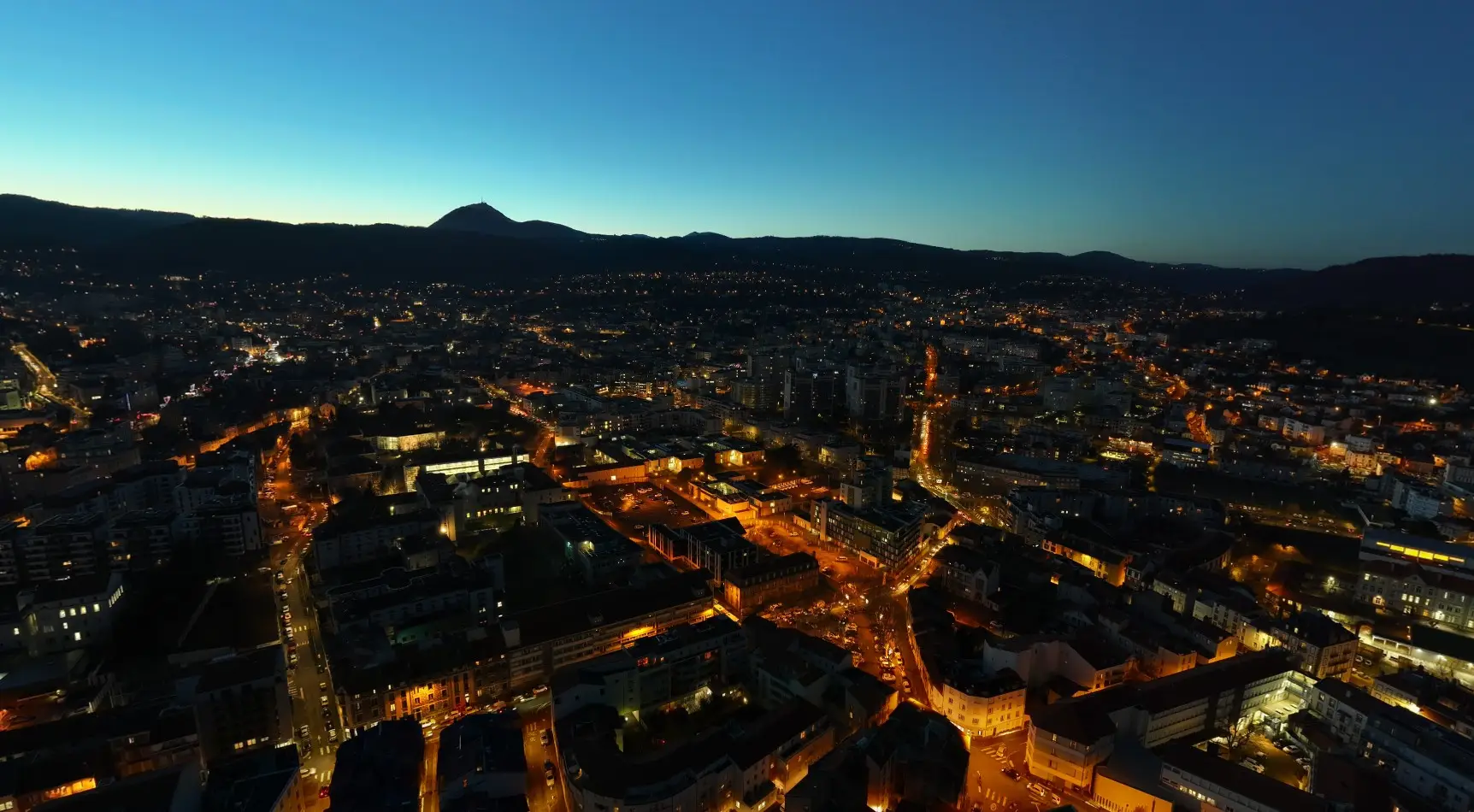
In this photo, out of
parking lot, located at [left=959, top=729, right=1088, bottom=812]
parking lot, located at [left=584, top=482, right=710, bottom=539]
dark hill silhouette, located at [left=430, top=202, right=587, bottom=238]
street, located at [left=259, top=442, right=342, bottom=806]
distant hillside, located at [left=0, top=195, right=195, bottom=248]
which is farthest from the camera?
dark hill silhouette, located at [left=430, top=202, right=587, bottom=238]

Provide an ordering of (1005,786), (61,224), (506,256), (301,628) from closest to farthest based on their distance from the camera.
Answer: (1005,786), (301,628), (61,224), (506,256)

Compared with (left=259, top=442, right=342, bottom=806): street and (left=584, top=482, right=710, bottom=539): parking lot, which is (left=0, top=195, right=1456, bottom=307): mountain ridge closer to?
(left=259, top=442, right=342, bottom=806): street

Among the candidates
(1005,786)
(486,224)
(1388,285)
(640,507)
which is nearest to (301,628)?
(640,507)

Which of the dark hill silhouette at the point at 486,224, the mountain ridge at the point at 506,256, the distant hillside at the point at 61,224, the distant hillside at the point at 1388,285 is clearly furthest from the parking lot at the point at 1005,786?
the dark hill silhouette at the point at 486,224

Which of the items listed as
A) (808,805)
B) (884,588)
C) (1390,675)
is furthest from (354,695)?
(1390,675)

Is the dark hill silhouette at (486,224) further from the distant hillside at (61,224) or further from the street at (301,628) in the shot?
the street at (301,628)

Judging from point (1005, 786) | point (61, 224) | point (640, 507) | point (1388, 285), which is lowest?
point (640, 507)

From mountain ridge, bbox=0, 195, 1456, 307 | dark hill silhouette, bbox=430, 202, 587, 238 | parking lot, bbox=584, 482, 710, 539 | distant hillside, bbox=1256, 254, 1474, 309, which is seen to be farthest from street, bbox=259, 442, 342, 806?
dark hill silhouette, bbox=430, 202, 587, 238

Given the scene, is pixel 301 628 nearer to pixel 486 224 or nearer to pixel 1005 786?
pixel 1005 786

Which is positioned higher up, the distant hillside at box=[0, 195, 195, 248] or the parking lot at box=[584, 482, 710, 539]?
the distant hillside at box=[0, 195, 195, 248]

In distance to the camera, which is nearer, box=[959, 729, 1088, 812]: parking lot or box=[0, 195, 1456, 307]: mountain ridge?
box=[959, 729, 1088, 812]: parking lot
